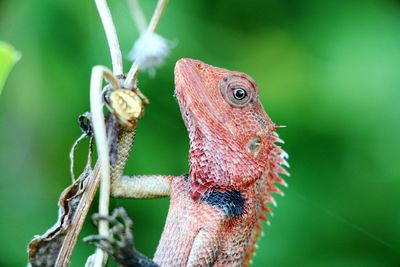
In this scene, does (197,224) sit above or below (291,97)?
below

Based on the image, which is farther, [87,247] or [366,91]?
[366,91]

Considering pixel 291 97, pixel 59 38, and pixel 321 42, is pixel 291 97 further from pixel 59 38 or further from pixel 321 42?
pixel 59 38

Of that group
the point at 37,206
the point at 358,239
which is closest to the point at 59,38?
the point at 37,206

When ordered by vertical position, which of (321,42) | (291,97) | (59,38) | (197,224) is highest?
(321,42)

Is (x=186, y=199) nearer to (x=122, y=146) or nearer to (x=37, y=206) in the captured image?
(x=122, y=146)

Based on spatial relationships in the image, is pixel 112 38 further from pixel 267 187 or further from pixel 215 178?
pixel 267 187

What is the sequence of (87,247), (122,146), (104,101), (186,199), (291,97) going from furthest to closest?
(291,97) → (87,247) → (186,199) → (122,146) → (104,101)

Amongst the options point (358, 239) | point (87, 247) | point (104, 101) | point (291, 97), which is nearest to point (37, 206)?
point (87, 247)

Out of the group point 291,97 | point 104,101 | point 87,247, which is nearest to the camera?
point 104,101
